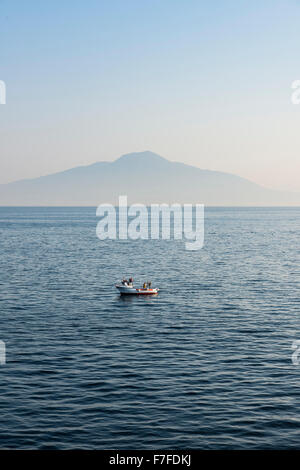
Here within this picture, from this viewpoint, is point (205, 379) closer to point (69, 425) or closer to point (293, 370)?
point (293, 370)

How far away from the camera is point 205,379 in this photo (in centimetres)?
4003

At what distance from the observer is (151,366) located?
43125 millimetres

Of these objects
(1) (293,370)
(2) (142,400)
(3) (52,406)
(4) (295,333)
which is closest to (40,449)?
(3) (52,406)

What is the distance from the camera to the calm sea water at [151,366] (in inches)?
1239

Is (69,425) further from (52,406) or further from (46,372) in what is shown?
(46,372)

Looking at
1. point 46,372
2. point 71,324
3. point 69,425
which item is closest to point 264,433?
point 69,425

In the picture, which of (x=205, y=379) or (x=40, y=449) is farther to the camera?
(x=205, y=379)

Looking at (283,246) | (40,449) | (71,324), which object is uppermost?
(283,246)

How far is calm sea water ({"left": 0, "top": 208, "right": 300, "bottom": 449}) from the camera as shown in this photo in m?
31.5

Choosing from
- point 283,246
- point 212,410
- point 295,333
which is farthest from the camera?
point 283,246

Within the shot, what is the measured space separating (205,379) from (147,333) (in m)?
14.7

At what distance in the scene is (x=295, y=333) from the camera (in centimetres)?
5391
